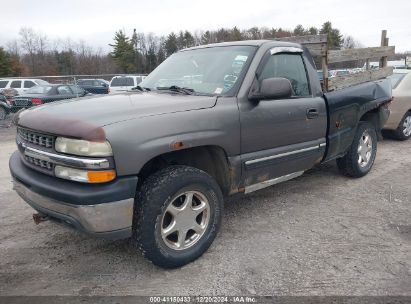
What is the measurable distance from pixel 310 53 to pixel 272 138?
1526 millimetres

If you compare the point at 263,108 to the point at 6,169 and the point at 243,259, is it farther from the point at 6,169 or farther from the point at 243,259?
the point at 6,169

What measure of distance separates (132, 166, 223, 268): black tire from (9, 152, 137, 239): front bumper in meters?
0.13

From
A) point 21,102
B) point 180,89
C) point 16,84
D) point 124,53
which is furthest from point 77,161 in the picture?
point 124,53

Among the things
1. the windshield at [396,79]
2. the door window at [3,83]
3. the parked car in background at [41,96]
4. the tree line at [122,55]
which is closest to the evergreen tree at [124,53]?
the tree line at [122,55]

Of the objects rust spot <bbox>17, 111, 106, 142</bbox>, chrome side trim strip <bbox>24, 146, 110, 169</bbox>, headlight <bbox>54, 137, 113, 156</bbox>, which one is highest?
rust spot <bbox>17, 111, 106, 142</bbox>

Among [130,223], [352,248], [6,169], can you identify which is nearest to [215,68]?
[130,223]

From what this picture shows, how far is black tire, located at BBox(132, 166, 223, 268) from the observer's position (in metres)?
2.80

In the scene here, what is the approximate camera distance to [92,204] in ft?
8.36

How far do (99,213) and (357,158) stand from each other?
12.9ft

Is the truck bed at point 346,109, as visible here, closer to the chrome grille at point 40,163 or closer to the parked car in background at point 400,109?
the parked car in background at point 400,109

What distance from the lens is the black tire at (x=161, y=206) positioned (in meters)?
2.80

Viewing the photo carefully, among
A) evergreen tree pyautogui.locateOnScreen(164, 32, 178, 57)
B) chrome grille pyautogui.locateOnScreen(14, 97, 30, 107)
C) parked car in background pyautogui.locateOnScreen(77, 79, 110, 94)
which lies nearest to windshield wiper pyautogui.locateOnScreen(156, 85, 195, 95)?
chrome grille pyautogui.locateOnScreen(14, 97, 30, 107)

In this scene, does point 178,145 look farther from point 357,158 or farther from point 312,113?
point 357,158

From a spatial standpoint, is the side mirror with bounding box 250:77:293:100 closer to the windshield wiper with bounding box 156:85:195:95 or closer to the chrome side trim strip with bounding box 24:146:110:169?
the windshield wiper with bounding box 156:85:195:95
